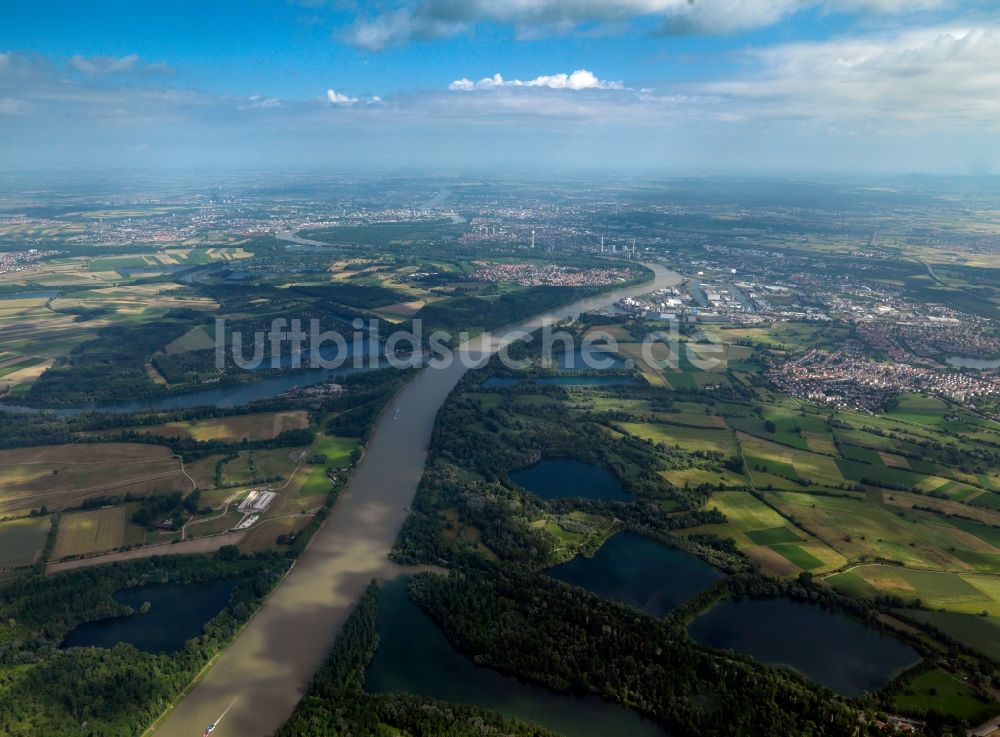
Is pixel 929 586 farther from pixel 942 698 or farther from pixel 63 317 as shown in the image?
pixel 63 317

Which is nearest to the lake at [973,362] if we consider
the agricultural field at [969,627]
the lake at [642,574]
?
the agricultural field at [969,627]

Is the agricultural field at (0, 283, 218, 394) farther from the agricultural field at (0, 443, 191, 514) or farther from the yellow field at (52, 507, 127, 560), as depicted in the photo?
the yellow field at (52, 507, 127, 560)

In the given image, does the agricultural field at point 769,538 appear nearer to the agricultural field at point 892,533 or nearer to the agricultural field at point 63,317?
the agricultural field at point 892,533

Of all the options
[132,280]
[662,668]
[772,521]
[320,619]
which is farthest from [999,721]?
[132,280]

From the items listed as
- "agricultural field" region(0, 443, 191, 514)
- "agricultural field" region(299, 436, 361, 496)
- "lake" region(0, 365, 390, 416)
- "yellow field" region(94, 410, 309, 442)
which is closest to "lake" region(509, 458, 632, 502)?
"agricultural field" region(299, 436, 361, 496)

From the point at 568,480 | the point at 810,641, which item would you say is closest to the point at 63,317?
the point at 568,480

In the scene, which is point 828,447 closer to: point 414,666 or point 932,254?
point 414,666

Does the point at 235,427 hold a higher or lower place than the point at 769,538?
higher
